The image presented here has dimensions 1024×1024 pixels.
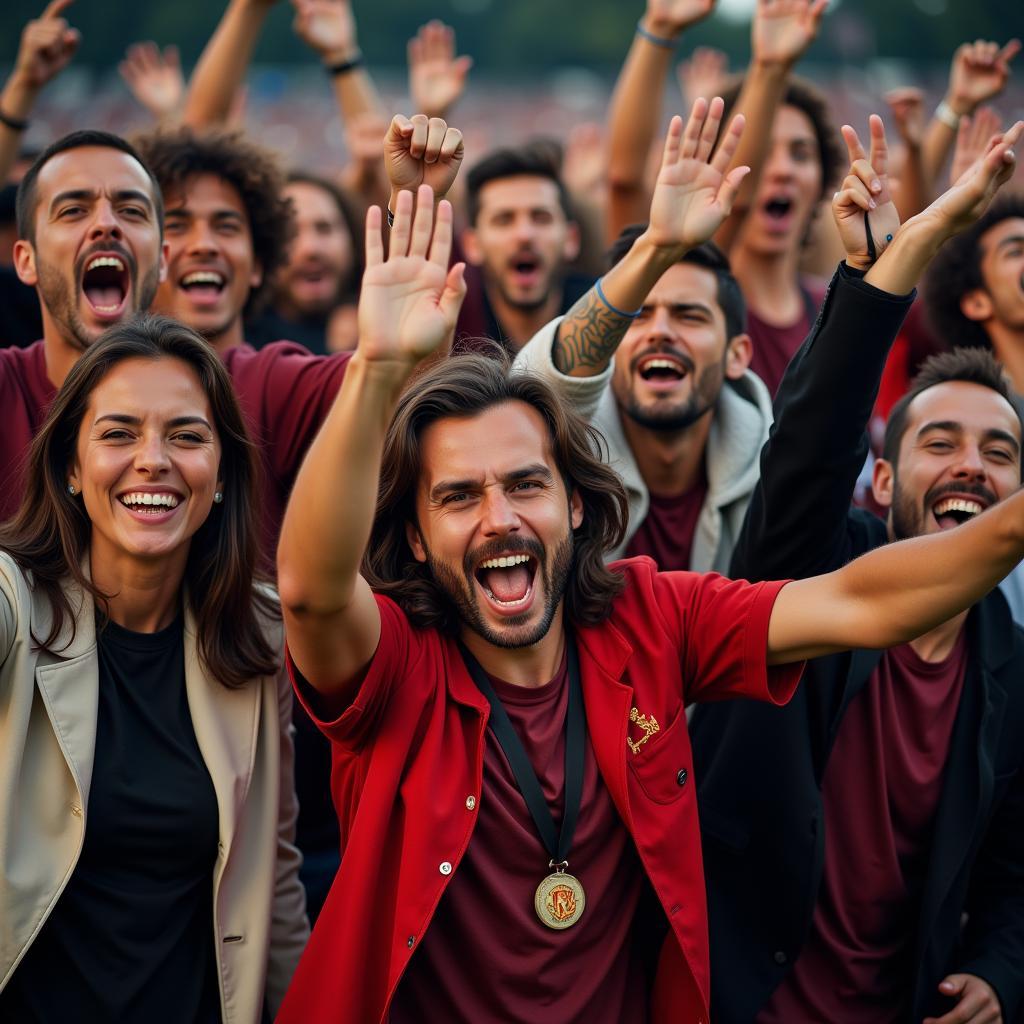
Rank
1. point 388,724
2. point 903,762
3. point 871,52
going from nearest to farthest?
point 388,724 → point 903,762 → point 871,52

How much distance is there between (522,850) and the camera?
3.17 m

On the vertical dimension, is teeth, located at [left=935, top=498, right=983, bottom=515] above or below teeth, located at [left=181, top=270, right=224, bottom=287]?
below

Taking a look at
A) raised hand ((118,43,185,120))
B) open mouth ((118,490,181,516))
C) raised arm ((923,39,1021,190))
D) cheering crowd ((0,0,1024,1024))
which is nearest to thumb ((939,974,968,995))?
cheering crowd ((0,0,1024,1024))

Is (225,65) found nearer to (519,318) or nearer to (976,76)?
(519,318)

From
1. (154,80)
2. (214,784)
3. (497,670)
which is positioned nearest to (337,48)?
(154,80)

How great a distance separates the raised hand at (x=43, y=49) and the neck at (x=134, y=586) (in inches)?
107

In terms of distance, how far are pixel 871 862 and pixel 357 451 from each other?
76.0 inches

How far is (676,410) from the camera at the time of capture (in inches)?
179

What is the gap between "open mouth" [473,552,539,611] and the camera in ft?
10.8

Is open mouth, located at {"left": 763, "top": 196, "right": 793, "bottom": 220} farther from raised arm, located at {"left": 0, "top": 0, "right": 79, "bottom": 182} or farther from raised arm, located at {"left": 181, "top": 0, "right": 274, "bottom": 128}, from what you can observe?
raised arm, located at {"left": 0, "top": 0, "right": 79, "bottom": 182}

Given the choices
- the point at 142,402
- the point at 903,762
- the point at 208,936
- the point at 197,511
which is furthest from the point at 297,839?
the point at 903,762

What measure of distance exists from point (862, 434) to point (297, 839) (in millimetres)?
2046

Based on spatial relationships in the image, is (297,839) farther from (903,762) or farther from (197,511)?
(903,762)

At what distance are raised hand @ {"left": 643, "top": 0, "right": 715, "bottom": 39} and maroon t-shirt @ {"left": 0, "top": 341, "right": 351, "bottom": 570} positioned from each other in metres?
2.24
